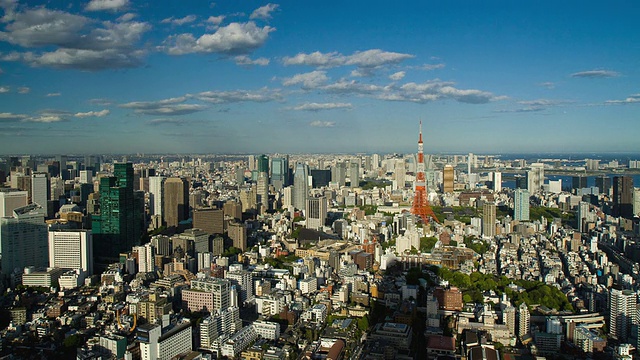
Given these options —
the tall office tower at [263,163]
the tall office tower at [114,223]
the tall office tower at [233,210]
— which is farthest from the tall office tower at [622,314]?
the tall office tower at [263,163]

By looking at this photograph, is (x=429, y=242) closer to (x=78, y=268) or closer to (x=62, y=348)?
(x=78, y=268)

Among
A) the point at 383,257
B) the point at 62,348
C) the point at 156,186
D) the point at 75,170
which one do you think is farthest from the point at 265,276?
the point at 75,170

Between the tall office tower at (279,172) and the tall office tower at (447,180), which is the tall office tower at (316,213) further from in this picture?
the tall office tower at (447,180)

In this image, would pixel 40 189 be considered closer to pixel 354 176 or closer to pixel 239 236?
pixel 239 236

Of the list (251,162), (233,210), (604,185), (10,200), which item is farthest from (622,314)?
(251,162)

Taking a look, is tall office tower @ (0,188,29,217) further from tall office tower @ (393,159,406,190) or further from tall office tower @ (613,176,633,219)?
tall office tower @ (613,176,633,219)

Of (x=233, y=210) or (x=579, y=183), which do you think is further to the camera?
(x=579, y=183)

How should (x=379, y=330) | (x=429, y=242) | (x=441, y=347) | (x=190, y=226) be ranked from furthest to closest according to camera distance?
(x=190, y=226) → (x=429, y=242) → (x=379, y=330) → (x=441, y=347)
